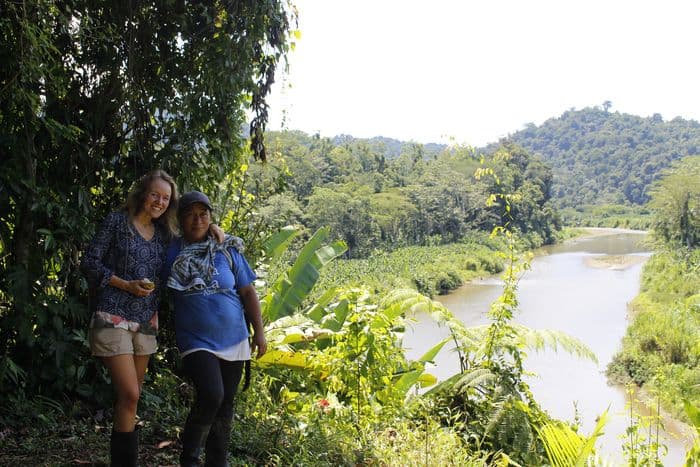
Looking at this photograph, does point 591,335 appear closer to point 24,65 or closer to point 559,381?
point 559,381

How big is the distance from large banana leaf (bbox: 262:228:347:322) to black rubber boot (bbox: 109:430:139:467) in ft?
8.00

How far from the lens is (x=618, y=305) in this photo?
20.8m

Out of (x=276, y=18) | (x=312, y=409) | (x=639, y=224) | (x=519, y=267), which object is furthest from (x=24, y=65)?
(x=639, y=224)

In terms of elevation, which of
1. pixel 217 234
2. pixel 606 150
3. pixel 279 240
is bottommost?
pixel 279 240

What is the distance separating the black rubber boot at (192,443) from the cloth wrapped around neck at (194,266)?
530mm

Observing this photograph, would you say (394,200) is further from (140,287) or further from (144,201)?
(140,287)

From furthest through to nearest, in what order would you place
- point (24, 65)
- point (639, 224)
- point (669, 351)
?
point (639, 224), point (669, 351), point (24, 65)

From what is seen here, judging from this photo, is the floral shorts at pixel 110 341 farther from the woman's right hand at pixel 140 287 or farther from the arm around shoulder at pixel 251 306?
the arm around shoulder at pixel 251 306

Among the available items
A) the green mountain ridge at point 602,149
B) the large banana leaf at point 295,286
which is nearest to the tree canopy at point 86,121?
the large banana leaf at point 295,286

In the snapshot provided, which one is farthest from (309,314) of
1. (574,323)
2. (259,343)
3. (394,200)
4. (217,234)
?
(394,200)

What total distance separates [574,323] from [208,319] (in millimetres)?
16661

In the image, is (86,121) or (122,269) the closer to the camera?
(122,269)

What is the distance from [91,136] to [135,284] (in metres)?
1.37

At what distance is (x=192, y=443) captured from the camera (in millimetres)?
2383
